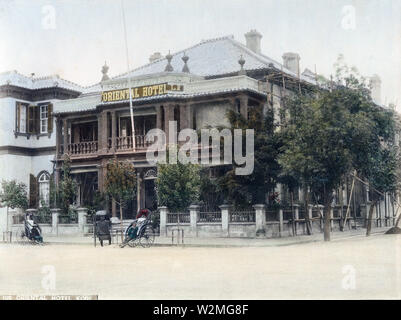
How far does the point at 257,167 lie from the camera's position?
87.3 feet

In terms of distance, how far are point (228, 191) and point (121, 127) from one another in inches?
389

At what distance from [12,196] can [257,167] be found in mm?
14722

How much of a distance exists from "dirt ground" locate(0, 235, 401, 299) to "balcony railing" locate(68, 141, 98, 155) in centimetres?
1561

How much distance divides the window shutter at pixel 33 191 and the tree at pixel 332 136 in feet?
55.8

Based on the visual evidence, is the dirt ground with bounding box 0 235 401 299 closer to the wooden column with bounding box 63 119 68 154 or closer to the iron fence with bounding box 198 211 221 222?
the iron fence with bounding box 198 211 221 222

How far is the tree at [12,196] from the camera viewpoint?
33.6 m

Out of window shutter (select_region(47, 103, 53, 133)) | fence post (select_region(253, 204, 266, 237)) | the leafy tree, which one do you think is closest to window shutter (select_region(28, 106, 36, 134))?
window shutter (select_region(47, 103, 53, 133))

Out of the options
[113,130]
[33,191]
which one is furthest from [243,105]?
[33,191]

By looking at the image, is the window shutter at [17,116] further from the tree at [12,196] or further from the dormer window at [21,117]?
the tree at [12,196]

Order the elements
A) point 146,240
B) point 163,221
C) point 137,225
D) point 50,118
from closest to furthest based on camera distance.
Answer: point 137,225
point 146,240
point 163,221
point 50,118

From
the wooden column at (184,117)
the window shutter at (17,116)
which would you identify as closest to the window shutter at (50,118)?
the window shutter at (17,116)

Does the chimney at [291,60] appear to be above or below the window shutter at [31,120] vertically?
above

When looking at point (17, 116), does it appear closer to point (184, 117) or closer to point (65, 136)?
point (65, 136)
